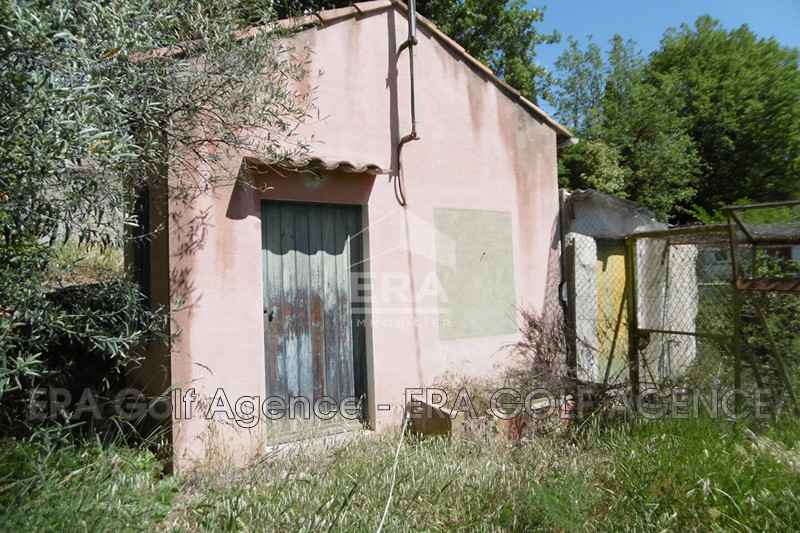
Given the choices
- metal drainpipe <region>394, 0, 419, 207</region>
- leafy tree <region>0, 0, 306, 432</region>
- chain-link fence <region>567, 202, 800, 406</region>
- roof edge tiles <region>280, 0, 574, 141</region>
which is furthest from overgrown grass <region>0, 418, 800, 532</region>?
roof edge tiles <region>280, 0, 574, 141</region>

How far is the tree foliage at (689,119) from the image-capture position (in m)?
11.9

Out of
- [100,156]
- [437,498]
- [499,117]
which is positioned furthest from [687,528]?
[499,117]

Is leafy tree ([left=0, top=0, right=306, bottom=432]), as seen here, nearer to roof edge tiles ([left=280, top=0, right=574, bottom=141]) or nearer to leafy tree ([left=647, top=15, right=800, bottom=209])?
roof edge tiles ([left=280, top=0, right=574, bottom=141])

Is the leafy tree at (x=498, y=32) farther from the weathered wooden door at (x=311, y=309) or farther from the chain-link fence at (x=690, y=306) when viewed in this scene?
the weathered wooden door at (x=311, y=309)

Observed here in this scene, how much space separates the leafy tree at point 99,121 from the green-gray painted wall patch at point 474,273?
2125mm

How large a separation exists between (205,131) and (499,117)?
359 centimetres

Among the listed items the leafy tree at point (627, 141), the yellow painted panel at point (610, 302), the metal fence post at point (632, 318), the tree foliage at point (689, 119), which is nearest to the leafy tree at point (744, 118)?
the tree foliage at point (689, 119)

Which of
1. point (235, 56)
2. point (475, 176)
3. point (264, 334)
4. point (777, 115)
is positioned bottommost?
point (264, 334)

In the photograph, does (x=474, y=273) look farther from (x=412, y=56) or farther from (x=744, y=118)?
(x=744, y=118)

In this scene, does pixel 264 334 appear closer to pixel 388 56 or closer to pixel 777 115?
pixel 388 56

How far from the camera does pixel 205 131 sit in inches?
163

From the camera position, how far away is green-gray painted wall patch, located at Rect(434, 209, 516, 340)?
5.69 meters

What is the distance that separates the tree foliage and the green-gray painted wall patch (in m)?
5.79

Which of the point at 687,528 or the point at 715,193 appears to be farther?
the point at 715,193
